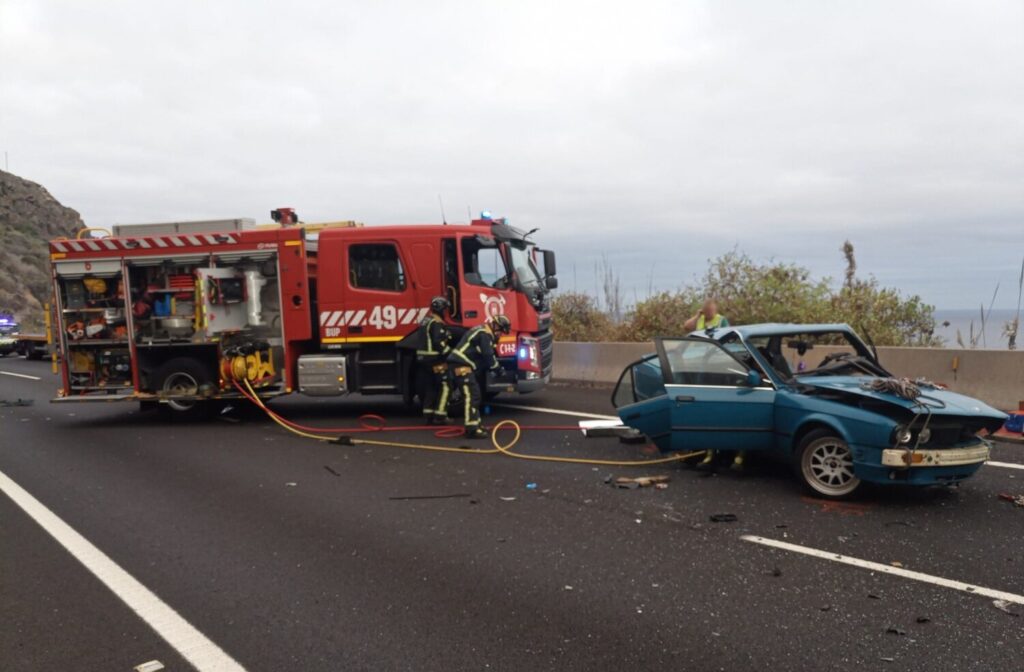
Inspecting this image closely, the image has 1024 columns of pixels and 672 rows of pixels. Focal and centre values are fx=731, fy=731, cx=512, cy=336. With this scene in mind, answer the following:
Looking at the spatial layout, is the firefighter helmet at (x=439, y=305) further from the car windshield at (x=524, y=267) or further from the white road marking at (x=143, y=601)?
the white road marking at (x=143, y=601)

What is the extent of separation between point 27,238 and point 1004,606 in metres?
63.7

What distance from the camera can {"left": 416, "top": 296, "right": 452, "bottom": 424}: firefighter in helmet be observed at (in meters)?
9.09

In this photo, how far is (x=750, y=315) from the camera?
1395 centimetres

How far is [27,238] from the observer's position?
2124 inches

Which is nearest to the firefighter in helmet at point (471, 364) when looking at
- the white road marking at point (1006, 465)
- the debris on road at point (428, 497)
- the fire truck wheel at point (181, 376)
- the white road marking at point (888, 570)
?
the debris on road at point (428, 497)

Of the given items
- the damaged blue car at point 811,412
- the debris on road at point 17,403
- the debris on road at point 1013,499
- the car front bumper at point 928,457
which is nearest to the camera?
the car front bumper at point 928,457

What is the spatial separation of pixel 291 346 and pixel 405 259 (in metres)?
2.07

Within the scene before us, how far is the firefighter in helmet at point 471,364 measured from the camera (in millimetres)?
8766

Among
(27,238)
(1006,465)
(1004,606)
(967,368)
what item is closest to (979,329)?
(967,368)

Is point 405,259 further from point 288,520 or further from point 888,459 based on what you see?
point 888,459

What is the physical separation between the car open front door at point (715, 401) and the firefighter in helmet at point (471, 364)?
2.63 meters

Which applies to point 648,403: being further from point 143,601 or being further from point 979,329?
point 979,329

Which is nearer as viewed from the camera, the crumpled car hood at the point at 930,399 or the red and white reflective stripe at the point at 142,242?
the crumpled car hood at the point at 930,399

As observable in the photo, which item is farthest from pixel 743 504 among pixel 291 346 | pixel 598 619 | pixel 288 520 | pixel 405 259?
pixel 291 346
